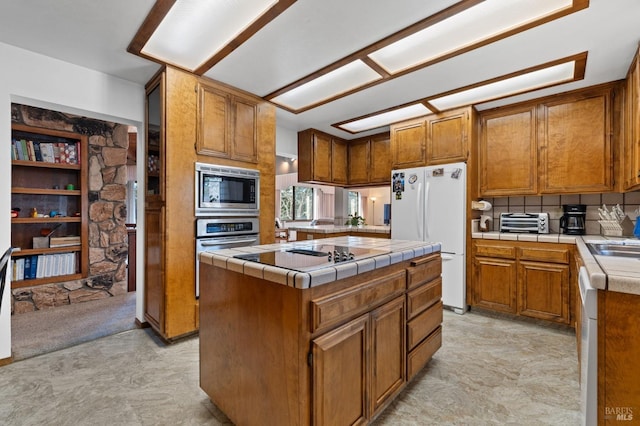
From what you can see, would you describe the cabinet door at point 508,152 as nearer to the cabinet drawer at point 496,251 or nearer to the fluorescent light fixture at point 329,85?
the cabinet drawer at point 496,251

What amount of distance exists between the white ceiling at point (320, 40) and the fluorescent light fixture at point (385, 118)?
58 centimetres

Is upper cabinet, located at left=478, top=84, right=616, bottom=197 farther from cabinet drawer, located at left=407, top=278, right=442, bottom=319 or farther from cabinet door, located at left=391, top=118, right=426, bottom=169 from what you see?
cabinet drawer, located at left=407, top=278, right=442, bottom=319

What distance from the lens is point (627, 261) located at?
1.44m

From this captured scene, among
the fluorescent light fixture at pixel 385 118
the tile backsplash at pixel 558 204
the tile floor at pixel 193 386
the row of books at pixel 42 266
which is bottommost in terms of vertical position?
the tile floor at pixel 193 386

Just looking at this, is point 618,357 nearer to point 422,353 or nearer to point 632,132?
point 422,353

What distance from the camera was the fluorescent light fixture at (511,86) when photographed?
2641mm

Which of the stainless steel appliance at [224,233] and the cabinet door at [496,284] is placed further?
the cabinet door at [496,284]

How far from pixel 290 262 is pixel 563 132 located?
3.31m

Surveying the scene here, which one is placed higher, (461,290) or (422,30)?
(422,30)

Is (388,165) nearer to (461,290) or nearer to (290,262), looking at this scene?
(461,290)

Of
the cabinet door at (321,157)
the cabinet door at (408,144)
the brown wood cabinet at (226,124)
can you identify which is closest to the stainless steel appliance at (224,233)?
the brown wood cabinet at (226,124)

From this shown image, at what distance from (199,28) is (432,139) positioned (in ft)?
9.05

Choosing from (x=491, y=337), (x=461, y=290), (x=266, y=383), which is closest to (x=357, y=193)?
(x=461, y=290)
